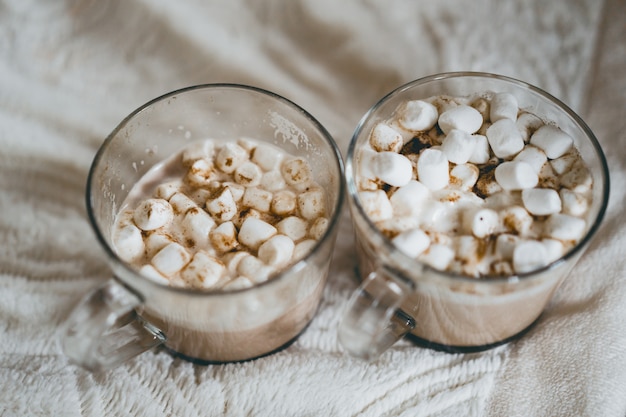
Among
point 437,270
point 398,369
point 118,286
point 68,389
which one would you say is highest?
point 437,270

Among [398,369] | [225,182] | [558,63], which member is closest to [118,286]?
[225,182]

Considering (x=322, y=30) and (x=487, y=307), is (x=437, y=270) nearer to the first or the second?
(x=487, y=307)

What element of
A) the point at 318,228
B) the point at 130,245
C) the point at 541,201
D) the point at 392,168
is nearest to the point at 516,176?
the point at 541,201

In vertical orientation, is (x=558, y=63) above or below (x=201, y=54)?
above

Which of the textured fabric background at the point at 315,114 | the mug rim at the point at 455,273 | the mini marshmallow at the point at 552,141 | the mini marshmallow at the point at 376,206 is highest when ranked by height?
the mini marshmallow at the point at 552,141

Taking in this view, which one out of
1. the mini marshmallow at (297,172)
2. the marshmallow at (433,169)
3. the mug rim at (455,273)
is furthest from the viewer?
the mini marshmallow at (297,172)

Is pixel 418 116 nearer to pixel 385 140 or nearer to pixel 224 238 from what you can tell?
pixel 385 140

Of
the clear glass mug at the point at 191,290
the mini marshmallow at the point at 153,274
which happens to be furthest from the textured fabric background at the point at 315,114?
the mini marshmallow at the point at 153,274

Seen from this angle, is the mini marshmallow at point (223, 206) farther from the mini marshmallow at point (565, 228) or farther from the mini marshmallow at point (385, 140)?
the mini marshmallow at point (565, 228)
